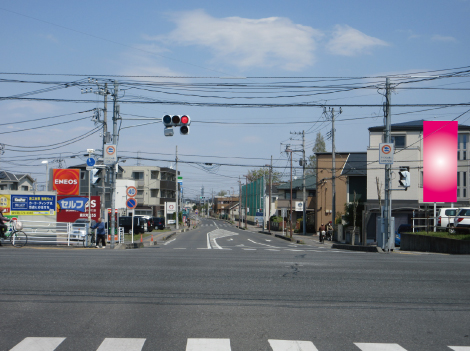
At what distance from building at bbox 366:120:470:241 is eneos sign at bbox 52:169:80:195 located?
82.8ft

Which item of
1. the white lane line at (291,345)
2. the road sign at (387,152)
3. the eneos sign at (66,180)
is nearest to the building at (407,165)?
the road sign at (387,152)

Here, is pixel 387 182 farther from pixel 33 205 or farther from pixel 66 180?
pixel 66 180

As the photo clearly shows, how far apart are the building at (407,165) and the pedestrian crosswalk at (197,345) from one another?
36.8 meters

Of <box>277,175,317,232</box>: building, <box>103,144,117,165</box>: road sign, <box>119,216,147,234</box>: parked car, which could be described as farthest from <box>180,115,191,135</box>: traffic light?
<box>277,175,317,232</box>: building

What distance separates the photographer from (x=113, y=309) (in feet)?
27.0

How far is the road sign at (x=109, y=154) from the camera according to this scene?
84.8ft

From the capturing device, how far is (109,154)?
85.1 ft

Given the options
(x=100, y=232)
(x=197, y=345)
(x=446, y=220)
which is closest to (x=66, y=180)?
(x=100, y=232)

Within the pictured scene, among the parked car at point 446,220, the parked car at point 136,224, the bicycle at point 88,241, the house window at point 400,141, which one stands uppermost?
the house window at point 400,141

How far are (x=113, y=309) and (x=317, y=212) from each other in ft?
175

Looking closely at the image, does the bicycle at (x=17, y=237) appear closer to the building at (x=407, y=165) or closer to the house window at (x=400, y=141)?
the building at (x=407, y=165)

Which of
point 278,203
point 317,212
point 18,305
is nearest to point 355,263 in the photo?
point 18,305

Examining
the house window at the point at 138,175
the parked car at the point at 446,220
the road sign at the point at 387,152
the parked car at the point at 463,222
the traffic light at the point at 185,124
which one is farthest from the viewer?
the house window at the point at 138,175

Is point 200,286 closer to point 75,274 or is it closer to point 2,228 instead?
point 75,274
